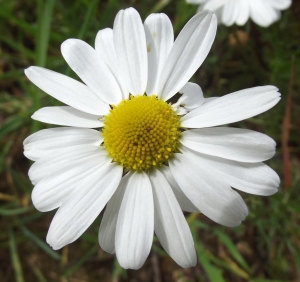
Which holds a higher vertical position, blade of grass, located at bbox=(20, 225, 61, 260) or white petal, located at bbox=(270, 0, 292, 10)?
white petal, located at bbox=(270, 0, 292, 10)

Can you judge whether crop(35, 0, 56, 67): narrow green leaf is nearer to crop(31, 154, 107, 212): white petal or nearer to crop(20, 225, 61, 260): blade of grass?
crop(31, 154, 107, 212): white petal

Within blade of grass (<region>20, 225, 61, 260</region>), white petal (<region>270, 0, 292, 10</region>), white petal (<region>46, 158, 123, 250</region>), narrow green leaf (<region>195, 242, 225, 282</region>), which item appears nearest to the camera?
white petal (<region>46, 158, 123, 250</region>)

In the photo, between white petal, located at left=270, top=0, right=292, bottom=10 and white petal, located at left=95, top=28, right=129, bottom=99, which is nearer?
white petal, located at left=95, top=28, right=129, bottom=99

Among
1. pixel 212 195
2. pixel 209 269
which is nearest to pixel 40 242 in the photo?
pixel 209 269

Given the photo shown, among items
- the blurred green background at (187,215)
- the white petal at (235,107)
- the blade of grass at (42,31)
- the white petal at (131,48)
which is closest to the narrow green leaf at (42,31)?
the blade of grass at (42,31)

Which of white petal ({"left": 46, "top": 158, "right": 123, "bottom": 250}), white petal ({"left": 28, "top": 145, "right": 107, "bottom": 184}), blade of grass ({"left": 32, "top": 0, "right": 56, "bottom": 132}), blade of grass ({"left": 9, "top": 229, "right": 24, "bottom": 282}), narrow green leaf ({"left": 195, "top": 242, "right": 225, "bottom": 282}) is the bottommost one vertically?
narrow green leaf ({"left": 195, "top": 242, "right": 225, "bottom": 282})

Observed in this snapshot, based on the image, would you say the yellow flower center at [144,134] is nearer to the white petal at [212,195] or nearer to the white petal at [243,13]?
the white petal at [212,195]

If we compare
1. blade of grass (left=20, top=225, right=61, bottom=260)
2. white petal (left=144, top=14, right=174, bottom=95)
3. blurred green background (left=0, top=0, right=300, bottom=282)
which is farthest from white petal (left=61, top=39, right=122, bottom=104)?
blade of grass (left=20, top=225, right=61, bottom=260)
